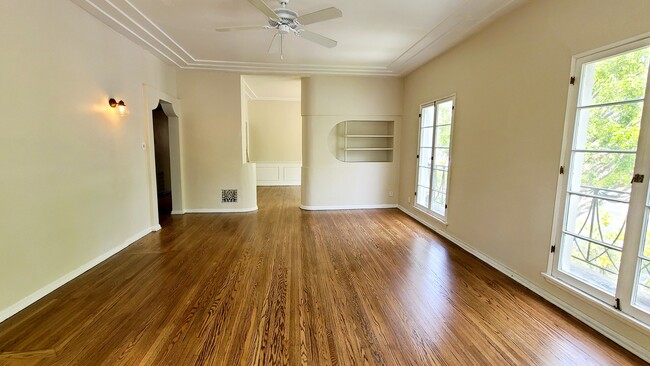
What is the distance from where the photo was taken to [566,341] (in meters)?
2.01

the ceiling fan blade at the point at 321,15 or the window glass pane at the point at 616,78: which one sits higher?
the ceiling fan blade at the point at 321,15

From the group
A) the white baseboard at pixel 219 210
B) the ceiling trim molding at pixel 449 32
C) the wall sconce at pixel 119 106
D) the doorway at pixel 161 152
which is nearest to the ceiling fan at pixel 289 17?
the ceiling trim molding at pixel 449 32

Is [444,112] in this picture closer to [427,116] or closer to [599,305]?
[427,116]

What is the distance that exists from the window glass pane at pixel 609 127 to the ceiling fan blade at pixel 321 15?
89.7 inches

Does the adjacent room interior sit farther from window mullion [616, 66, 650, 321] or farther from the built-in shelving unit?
the built-in shelving unit

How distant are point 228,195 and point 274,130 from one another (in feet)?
13.8

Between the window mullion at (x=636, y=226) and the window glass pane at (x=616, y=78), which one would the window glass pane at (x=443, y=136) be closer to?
the window glass pane at (x=616, y=78)

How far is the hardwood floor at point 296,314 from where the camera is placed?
187cm

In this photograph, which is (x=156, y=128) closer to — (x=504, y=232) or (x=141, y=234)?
(x=141, y=234)

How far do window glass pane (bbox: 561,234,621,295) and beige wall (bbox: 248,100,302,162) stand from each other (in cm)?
807

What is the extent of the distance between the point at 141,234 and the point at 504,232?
16.0 feet

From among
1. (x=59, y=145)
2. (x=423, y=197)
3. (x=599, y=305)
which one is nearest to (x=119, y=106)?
(x=59, y=145)

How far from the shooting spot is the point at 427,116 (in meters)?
5.09

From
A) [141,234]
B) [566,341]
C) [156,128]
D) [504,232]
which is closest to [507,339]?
[566,341]
